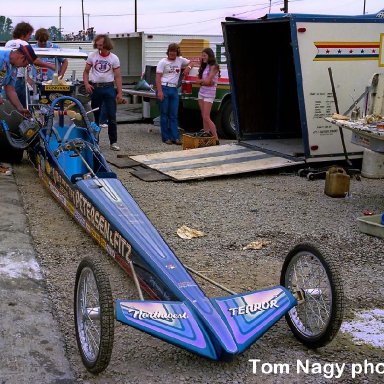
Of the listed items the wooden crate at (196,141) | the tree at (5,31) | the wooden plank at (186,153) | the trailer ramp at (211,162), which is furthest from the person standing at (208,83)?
the tree at (5,31)

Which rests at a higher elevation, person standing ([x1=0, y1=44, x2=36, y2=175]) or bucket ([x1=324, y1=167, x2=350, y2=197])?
person standing ([x1=0, y1=44, x2=36, y2=175])

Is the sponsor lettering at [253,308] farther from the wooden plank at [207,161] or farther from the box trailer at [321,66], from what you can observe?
the wooden plank at [207,161]

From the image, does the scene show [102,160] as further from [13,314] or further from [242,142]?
[242,142]

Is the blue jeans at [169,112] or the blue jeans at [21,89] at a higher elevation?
the blue jeans at [21,89]

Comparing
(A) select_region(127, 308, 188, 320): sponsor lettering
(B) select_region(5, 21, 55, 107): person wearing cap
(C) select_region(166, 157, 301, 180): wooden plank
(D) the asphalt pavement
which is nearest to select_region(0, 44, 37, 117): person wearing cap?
(B) select_region(5, 21, 55, 107): person wearing cap

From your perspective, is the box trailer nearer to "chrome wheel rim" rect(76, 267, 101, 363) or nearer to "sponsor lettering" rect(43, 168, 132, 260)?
"sponsor lettering" rect(43, 168, 132, 260)

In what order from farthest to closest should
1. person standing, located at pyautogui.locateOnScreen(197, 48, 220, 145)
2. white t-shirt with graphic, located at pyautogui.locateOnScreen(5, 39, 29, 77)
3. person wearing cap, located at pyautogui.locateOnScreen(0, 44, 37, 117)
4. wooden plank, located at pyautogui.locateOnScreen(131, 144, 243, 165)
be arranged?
person standing, located at pyautogui.locateOnScreen(197, 48, 220, 145)
white t-shirt with graphic, located at pyautogui.locateOnScreen(5, 39, 29, 77)
wooden plank, located at pyautogui.locateOnScreen(131, 144, 243, 165)
person wearing cap, located at pyautogui.locateOnScreen(0, 44, 37, 117)

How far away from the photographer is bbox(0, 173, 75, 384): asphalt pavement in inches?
137

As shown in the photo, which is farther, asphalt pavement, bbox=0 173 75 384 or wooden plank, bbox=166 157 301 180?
wooden plank, bbox=166 157 301 180

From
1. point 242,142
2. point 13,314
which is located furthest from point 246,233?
point 242,142

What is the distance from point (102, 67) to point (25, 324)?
6824 millimetres

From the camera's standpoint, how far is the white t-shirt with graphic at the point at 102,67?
1025 cm

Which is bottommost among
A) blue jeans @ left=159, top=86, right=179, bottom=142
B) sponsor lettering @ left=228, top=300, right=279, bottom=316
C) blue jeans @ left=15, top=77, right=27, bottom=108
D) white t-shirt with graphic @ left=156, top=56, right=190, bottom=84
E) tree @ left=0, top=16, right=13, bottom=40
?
sponsor lettering @ left=228, top=300, right=279, bottom=316

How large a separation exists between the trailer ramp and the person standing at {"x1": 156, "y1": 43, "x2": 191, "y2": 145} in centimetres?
167
